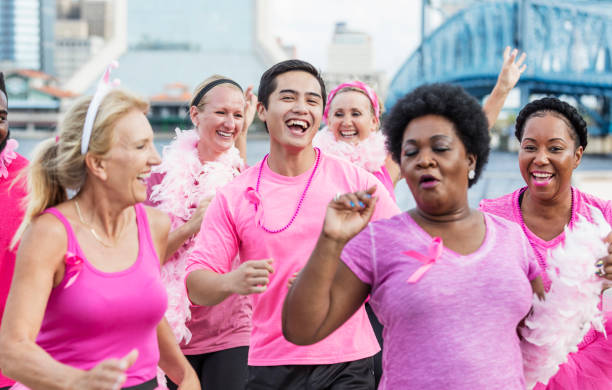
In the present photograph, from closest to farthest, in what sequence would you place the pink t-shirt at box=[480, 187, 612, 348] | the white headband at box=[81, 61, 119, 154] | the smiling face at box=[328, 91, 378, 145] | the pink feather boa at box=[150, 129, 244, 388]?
the white headband at box=[81, 61, 119, 154] → the pink t-shirt at box=[480, 187, 612, 348] → the pink feather boa at box=[150, 129, 244, 388] → the smiling face at box=[328, 91, 378, 145]

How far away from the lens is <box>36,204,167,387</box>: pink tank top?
1529 millimetres

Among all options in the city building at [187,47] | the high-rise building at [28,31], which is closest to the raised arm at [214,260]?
the city building at [187,47]

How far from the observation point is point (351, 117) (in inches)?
132

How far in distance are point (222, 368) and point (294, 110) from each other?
1.11m

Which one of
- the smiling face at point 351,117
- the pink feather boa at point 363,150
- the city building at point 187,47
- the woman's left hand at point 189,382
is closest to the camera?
the woman's left hand at point 189,382

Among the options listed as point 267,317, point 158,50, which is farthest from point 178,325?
point 158,50

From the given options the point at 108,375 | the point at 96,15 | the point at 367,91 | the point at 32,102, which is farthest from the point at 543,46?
the point at 96,15

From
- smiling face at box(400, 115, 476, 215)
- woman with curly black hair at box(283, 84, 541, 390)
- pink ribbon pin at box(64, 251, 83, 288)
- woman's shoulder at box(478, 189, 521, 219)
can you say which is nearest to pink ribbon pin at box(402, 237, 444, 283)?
woman with curly black hair at box(283, 84, 541, 390)

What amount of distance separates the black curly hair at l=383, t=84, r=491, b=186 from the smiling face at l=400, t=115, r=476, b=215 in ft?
0.06

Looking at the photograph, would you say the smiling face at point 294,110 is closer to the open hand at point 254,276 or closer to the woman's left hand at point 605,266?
the open hand at point 254,276

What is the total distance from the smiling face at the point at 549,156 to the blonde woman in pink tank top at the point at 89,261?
4.21 feet

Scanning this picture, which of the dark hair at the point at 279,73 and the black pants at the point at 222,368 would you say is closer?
the dark hair at the point at 279,73

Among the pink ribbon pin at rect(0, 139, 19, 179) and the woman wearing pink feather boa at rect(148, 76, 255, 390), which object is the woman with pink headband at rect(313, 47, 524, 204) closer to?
the woman wearing pink feather boa at rect(148, 76, 255, 390)

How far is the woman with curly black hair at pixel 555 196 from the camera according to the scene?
2.19m
